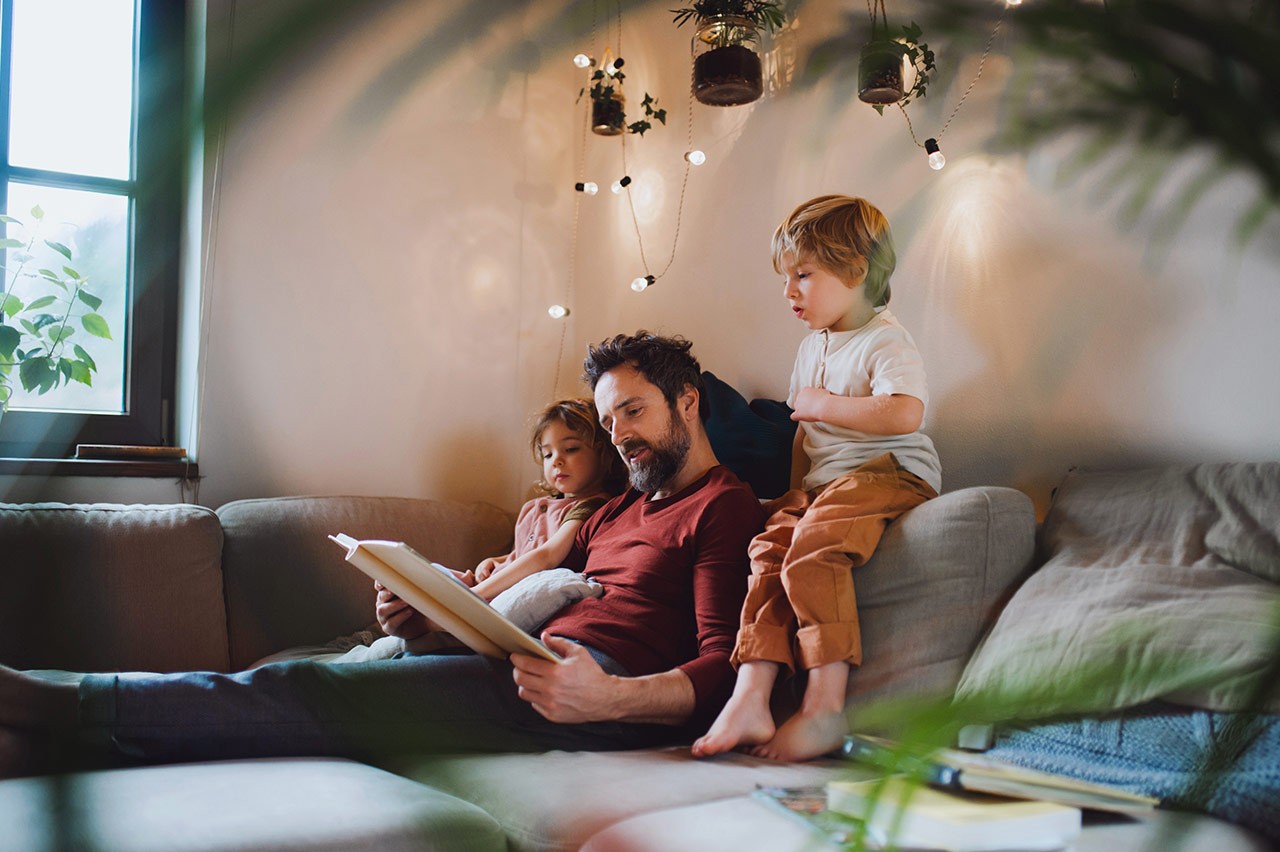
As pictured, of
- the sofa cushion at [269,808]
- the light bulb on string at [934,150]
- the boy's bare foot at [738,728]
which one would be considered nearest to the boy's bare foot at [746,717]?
the boy's bare foot at [738,728]

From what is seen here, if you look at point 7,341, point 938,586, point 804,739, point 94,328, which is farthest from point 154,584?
point 94,328

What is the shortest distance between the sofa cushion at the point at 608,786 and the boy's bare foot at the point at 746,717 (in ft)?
0.08

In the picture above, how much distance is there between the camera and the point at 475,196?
Answer: 2.96m

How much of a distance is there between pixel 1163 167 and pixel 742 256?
244 cm

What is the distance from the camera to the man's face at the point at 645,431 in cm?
201

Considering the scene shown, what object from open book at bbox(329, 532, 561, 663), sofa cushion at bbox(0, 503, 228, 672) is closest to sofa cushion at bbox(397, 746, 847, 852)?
open book at bbox(329, 532, 561, 663)

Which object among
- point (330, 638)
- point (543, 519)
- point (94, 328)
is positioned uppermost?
point (94, 328)

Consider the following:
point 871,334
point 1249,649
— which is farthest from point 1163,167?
point 871,334

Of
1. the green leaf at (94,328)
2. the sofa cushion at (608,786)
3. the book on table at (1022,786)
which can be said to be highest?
the green leaf at (94,328)

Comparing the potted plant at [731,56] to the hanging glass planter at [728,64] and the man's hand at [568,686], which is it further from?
the man's hand at [568,686]

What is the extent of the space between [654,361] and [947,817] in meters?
1.63

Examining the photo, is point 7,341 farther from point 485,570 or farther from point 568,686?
point 568,686

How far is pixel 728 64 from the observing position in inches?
91.0

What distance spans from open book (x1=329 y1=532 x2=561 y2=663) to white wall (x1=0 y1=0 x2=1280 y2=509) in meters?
0.26
